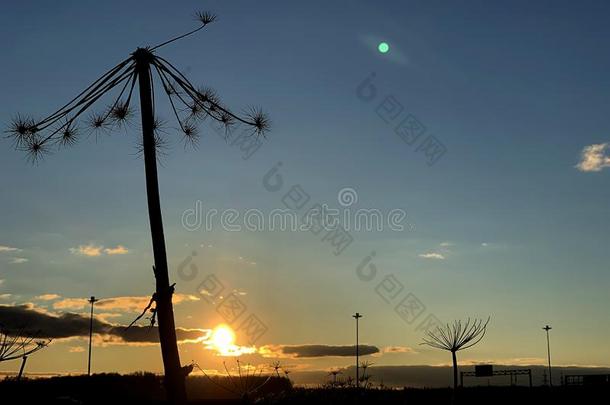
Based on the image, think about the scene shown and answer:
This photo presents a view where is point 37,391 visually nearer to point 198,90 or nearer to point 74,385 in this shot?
point 74,385

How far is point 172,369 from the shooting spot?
12.7 m

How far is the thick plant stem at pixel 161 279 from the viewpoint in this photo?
1271 cm

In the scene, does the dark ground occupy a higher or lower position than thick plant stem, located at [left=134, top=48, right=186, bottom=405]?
lower

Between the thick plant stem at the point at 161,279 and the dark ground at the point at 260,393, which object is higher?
the thick plant stem at the point at 161,279

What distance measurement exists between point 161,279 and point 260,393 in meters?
49.3

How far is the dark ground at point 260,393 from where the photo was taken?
131ft

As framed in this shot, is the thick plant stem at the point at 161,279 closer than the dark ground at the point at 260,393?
Yes

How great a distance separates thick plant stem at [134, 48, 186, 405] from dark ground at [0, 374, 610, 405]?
690 inches

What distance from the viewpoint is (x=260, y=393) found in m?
59.8

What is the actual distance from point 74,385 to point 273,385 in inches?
819

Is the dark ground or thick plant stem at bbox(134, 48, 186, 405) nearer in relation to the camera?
thick plant stem at bbox(134, 48, 186, 405)

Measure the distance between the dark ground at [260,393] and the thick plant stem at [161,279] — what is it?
57.5 ft

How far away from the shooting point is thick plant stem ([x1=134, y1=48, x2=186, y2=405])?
12.7 metres

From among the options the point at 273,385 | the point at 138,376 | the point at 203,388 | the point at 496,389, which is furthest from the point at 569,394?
the point at 138,376
